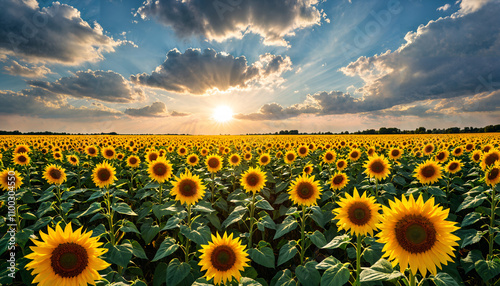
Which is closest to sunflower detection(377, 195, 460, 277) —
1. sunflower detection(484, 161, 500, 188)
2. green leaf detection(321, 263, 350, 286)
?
green leaf detection(321, 263, 350, 286)

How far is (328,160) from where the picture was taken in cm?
919

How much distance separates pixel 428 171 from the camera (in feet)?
19.5

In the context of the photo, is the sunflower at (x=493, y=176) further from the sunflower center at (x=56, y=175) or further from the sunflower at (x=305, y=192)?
the sunflower center at (x=56, y=175)

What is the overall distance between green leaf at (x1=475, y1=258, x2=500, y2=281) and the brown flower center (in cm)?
251

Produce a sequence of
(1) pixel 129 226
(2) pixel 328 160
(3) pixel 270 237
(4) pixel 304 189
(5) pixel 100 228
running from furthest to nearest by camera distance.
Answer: (2) pixel 328 160, (3) pixel 270 237, (4) pixel 304 189, (1) pixel 129 226, (5) pixel 100 228

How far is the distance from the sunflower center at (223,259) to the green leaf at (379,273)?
159 cm

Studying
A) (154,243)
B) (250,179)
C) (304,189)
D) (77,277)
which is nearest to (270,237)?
(250,179)

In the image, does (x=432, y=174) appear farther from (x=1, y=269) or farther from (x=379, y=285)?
(x=1, y=269)

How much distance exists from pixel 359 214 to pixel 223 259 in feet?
6.51

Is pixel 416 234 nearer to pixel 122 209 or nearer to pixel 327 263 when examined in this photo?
pixel 327 263

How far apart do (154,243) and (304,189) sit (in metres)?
4.02

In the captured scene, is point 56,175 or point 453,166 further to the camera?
point 453,166

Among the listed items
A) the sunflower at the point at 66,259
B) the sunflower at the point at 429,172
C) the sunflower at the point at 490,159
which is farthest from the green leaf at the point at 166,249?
the sunflower at the point at 490,159

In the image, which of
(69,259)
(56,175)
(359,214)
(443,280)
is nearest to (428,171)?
(359,214)
